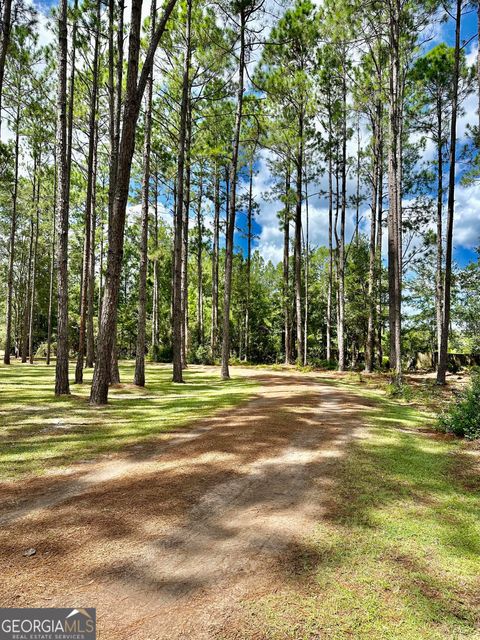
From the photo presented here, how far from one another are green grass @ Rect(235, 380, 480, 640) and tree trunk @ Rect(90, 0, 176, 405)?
623 cm

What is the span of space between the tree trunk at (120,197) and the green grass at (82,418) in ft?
3.34

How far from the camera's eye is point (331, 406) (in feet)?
28.7

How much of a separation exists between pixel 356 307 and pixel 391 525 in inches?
819

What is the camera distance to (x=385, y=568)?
2.47 metres

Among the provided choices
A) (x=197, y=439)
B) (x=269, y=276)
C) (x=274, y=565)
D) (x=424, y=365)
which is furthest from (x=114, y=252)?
(x=269, y=276)

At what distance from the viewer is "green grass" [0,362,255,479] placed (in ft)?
16.4

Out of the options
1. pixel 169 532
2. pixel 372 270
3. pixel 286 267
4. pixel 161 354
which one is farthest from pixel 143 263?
pixel 286 267

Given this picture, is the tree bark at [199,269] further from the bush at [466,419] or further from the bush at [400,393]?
the bush at [466,419]

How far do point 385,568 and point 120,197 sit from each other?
27.9 feet

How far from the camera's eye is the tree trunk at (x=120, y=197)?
8.27 meters

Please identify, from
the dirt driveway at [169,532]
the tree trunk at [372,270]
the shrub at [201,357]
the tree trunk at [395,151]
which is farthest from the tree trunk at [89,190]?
the tree trunk at [372,270]

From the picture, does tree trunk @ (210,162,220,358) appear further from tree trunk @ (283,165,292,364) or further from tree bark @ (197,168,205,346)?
tree trunk @ (283,165,292,364)

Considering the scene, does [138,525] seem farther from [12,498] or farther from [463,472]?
[463,472]

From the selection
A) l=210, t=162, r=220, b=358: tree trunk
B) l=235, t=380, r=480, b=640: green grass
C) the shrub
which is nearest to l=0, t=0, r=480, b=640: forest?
l=235, t=380, r=480, b=640: green grass
